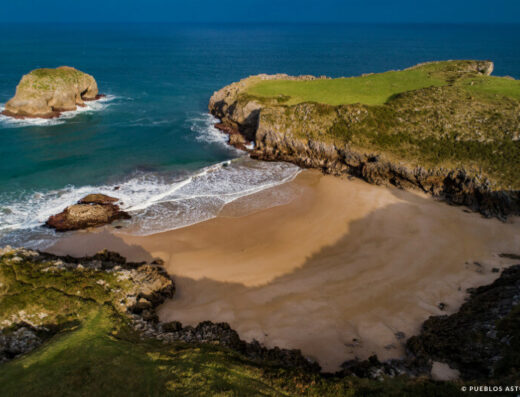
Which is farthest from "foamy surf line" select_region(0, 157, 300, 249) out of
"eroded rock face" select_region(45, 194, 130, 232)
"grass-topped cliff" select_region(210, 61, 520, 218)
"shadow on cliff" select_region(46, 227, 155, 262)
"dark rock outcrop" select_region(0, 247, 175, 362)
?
"dark rock outcrop" select_region(0, 247, 175, 362)

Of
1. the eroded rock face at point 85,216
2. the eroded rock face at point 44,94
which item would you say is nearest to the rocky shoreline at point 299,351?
the eroded rock face at point 85,216

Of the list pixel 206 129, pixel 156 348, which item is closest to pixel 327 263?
pixel 156 348

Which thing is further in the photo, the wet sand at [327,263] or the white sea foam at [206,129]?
the white sea foam at [206,129]

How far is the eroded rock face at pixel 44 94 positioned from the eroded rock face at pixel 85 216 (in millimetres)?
36382

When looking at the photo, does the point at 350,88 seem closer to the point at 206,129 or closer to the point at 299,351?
the point at 206,129

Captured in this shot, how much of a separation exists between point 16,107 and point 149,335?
57598mm

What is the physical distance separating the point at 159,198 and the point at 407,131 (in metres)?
29.3

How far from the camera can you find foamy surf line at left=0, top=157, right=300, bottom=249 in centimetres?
2904

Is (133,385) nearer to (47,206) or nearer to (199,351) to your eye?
(199,351)

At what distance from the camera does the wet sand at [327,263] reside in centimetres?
1945

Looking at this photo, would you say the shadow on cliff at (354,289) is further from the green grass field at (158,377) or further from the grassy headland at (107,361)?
the green grass field at (158,377)

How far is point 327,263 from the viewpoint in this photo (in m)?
24.8

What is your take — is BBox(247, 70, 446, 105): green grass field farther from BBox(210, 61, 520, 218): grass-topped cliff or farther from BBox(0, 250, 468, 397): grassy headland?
BBox(0, 250, 468, 397): grassy headland

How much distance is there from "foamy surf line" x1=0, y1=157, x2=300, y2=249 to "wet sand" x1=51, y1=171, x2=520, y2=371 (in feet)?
6.08
